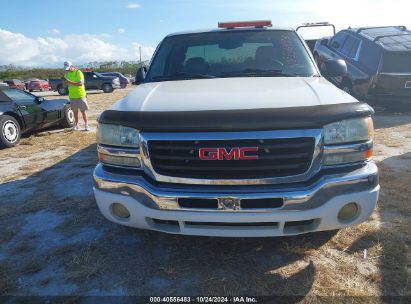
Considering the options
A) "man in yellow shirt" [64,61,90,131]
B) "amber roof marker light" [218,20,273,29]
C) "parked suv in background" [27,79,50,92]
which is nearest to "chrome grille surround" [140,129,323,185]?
"amber roof marker light" [218,20,273,29]

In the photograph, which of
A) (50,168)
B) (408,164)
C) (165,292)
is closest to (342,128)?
(165,292)

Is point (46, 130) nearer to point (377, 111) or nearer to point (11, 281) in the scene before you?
point (11, 281)

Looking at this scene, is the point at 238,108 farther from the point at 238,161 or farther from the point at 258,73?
the point at 258,73

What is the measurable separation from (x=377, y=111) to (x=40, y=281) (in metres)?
10.1

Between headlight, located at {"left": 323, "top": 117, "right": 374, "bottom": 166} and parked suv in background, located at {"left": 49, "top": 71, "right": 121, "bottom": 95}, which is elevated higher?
headlight, located at {"left": 323, "top": 117, "right": 374, "bottom": 166}

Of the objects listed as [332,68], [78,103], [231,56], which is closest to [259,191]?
[231,56]

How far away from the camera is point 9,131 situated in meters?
7.41

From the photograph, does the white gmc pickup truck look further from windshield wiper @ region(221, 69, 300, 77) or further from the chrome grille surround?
windshield wiper @ region(221, 69, 300, 77)

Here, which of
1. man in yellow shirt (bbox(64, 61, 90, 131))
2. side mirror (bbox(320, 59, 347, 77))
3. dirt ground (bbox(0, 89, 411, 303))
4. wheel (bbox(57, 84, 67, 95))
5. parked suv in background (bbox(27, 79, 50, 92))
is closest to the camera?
dirt ground (bbox(0, 89, 411, 303))

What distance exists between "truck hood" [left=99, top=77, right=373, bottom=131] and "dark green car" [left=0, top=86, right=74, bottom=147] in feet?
17.9

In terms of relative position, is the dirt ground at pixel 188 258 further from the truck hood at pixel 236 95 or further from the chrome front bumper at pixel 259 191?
the truck hood at pixel 236 95

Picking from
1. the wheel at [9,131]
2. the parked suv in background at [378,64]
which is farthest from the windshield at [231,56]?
the parked suv in background at [378,64]

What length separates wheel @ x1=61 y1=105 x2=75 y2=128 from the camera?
30.3ft

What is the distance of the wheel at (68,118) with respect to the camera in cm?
923
